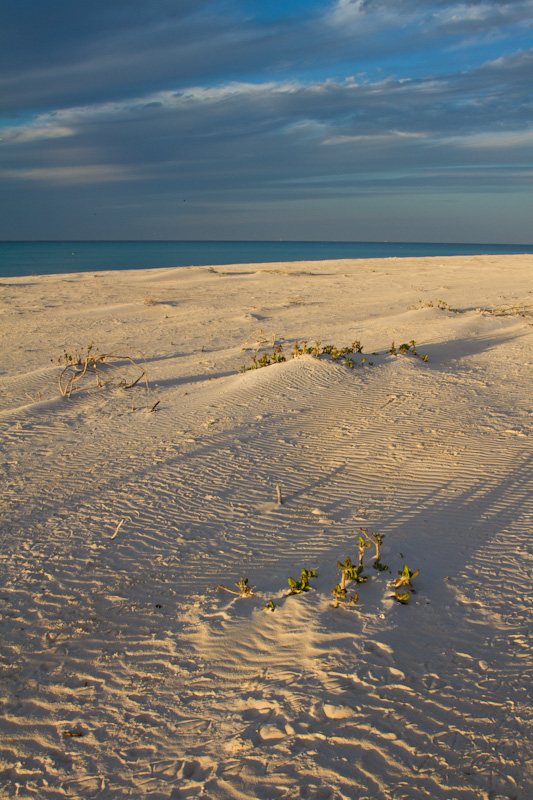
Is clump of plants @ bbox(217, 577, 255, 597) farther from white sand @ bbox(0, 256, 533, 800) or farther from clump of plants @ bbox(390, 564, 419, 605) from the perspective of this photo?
clump of plants @ bbox(390, 564, 419, 605)

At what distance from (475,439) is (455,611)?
2467mm

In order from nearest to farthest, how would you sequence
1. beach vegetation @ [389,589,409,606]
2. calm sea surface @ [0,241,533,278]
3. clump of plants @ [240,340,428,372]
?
beach vegetation @ [389,589,409,606], clump of plants @ [240,340,428,372], calm sea surface @ [0,241,533,278]

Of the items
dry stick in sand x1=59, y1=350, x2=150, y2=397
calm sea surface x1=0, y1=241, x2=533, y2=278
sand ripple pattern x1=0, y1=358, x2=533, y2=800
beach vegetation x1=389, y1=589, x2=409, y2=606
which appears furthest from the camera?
calm sea surface x1=0, y1=241, x2=533, y2=278

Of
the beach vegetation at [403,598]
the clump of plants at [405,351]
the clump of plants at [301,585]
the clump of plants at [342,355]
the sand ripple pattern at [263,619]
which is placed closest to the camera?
the sand ripple pattern at [263,619]

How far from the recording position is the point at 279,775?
73.7 inches

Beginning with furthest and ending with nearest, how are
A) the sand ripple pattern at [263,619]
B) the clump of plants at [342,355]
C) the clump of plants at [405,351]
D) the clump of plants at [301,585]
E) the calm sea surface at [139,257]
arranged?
1. the calm sea surface at [139,257]
2. the clump of plants at [405,351]
3. the clump of plants at [342,355]
4. the clump of plants at [301,585]
5. the sand ripple pattern at [263,619]

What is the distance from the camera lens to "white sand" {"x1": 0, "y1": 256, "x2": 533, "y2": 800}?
1.96 m

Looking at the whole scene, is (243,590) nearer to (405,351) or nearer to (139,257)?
(405,351)

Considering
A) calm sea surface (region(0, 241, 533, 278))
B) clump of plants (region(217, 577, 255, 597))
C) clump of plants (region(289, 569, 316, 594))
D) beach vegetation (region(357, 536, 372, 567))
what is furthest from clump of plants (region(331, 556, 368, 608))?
calm sea surface (region(0, 241, 533, 278))

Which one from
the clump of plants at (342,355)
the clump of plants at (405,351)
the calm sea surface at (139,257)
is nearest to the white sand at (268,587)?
the clump of plants at (342,355)

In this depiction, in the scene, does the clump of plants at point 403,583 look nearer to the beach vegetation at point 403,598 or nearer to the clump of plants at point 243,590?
the beach vegetation at point 403,598

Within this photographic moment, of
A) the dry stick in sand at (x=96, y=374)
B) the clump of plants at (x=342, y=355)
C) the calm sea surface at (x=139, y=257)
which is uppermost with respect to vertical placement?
the calm sea surface at (x=139, y=257)

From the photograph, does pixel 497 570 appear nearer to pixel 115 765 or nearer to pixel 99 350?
pixel 115 765

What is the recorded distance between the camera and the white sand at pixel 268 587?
6.45 feet
